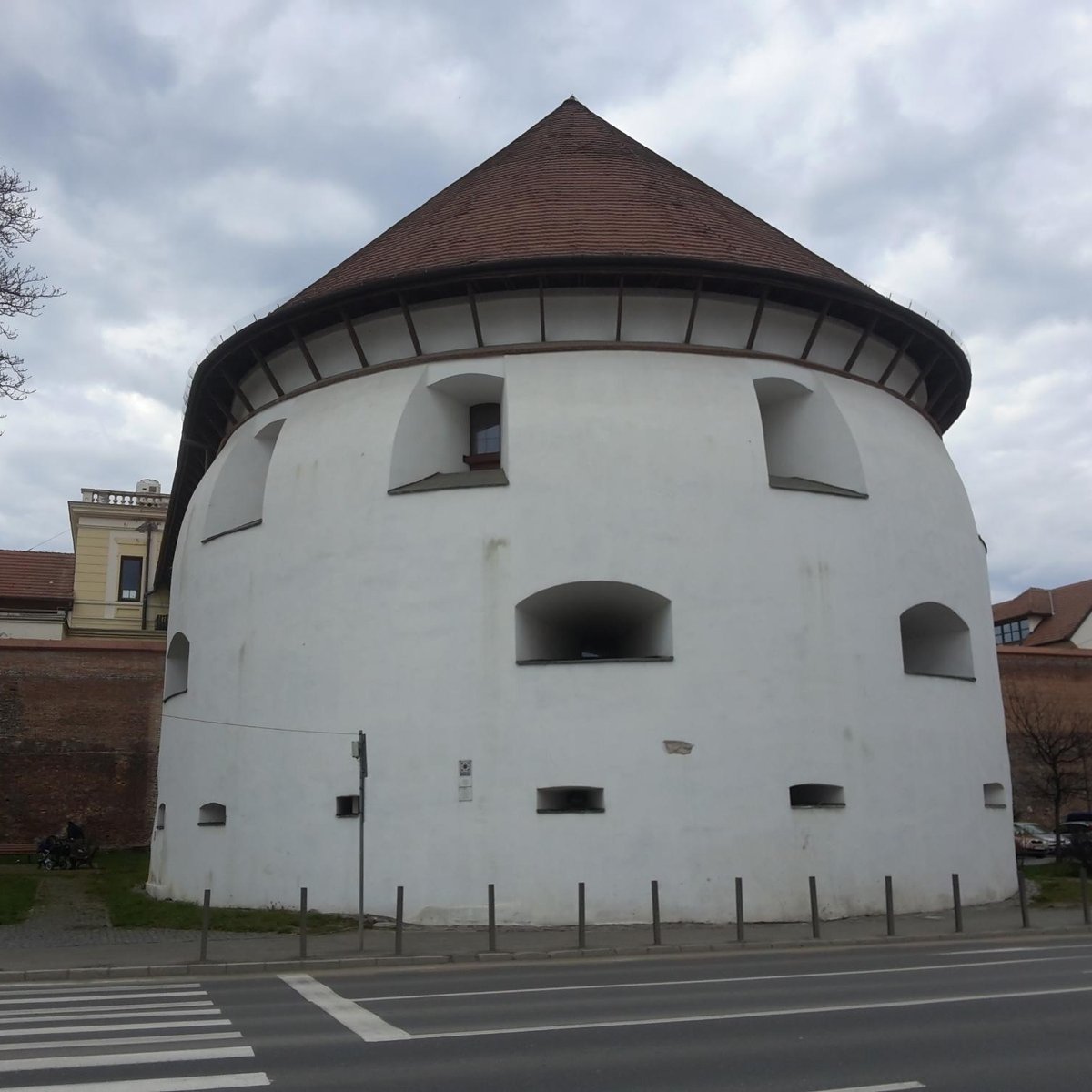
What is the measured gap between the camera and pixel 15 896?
1972cm

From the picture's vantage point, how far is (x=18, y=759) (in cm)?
3041

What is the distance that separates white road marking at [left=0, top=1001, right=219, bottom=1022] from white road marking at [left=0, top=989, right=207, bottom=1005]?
80 centimetres

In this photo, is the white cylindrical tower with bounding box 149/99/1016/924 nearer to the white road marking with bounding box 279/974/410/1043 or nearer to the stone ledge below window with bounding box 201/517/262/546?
the stone ledge below window with bounding box 201/517/262/546

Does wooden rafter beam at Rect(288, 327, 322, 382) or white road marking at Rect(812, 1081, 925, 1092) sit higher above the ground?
wooden rafter beam at Rect(288, 327, 322, 382)

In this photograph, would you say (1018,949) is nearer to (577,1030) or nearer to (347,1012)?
(577,1030)

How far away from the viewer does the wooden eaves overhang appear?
19.5 meters

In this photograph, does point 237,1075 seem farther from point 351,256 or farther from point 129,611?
point 129,611

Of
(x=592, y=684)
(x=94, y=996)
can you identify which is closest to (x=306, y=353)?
(x=592, y=684)

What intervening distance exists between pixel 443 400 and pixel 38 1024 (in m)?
13.5

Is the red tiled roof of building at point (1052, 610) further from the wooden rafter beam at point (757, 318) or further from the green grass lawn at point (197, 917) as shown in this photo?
the green grass lawn at point (197, 917)

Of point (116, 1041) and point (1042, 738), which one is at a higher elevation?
point (1042, 738)

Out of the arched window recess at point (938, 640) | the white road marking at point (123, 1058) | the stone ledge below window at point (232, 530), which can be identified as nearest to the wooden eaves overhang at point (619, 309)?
the stone ledge below window at point (232, 530)

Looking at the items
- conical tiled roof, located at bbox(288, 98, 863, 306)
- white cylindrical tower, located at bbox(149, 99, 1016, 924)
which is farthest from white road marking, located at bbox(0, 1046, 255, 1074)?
conical tiled roof, located at bbox(288, 98, 863, 306)

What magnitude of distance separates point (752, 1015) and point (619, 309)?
13327 millimetres
